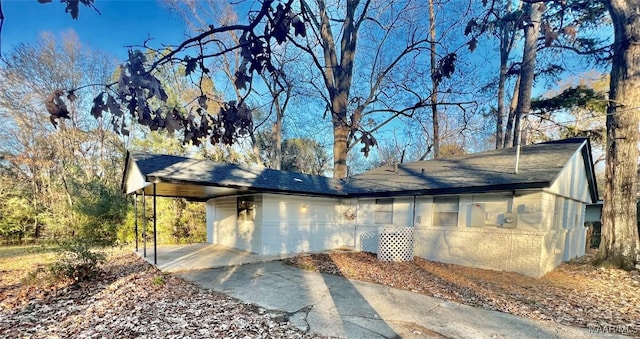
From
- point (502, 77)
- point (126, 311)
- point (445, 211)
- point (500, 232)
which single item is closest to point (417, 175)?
point (445, 211)

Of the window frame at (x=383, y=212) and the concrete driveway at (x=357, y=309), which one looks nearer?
the concrete driveway at (x=357, y=309)

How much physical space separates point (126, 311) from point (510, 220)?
858cm

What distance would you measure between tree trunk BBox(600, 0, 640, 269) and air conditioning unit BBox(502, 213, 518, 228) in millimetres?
3036

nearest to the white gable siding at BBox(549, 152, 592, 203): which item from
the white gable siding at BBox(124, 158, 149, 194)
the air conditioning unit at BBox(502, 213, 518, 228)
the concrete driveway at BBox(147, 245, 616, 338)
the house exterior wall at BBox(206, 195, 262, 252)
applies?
the air conditioning unit at BBox(502, 213, 518, 228)

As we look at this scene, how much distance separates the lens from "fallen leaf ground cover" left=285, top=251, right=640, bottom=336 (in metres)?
4.76

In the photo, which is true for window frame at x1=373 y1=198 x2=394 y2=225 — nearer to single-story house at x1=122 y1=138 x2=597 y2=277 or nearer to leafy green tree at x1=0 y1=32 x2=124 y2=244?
single-story house at x1=122 y1=138 x2=597 y2=277

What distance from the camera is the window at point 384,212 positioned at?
10.5m

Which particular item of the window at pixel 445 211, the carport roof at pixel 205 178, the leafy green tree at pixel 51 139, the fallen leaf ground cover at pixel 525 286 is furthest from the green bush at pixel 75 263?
the leafy green tree at pixel 51 139

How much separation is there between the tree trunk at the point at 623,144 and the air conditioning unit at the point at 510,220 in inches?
120

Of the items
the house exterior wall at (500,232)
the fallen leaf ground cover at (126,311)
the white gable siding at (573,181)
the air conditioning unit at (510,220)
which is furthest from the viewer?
the white gable siding at (573,181)

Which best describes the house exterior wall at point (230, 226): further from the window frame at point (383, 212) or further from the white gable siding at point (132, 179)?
the window frame at point (383, 212)

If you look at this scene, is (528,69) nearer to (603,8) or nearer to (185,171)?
(603,8)

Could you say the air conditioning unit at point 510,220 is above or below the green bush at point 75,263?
above

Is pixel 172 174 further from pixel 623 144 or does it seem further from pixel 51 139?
pixel 51 139
